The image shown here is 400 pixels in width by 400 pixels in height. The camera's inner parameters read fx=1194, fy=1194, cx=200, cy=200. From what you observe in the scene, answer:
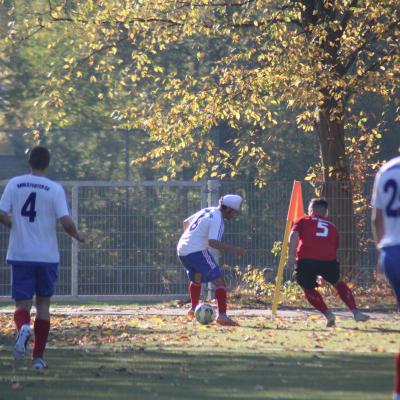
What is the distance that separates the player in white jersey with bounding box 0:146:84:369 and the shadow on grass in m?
0.39

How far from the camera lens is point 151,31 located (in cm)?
2130

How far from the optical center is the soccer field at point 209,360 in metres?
8.96

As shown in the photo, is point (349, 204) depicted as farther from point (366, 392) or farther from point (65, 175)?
point (65, 175)

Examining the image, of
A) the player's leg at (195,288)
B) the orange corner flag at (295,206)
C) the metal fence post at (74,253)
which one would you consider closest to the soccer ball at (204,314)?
the player's leg at (195,288)

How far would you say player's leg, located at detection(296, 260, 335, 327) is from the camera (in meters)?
14.2

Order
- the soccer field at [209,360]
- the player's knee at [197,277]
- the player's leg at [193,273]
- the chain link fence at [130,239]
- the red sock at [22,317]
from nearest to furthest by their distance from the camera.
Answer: the soccer field at [209,360] < the red sock at [22,317] < the player's leg at [193,273] < the player's knee at [197,277] < the chain link fence at [130,239]

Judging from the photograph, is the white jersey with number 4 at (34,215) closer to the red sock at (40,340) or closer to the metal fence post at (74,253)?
the red sock at (40,340)

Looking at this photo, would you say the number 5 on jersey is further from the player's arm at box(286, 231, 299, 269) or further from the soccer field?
the soccer field

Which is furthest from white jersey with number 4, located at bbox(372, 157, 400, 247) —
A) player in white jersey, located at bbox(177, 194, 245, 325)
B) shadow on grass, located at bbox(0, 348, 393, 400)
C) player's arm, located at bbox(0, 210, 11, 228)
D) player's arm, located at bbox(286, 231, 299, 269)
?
player in white jersey, located at bbox(177, 194, 245, 325)

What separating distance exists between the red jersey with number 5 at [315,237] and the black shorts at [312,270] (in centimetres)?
6

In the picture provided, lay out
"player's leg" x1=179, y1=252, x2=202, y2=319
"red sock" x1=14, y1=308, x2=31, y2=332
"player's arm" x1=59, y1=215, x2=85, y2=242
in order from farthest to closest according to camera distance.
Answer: "player's leg" x1=179, y1=252, x2=202, y2=319
"red sock" x1=14, y1=308, x2=31, y2=332
"player's arm" x1=59, y1=215, x2=85, y2=242

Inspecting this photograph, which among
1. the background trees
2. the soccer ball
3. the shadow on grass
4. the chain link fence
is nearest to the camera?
the shadow on grass

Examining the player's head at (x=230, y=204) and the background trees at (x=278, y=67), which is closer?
the player's head at (x=230, y=204)

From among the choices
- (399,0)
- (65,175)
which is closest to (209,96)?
(399,0)
